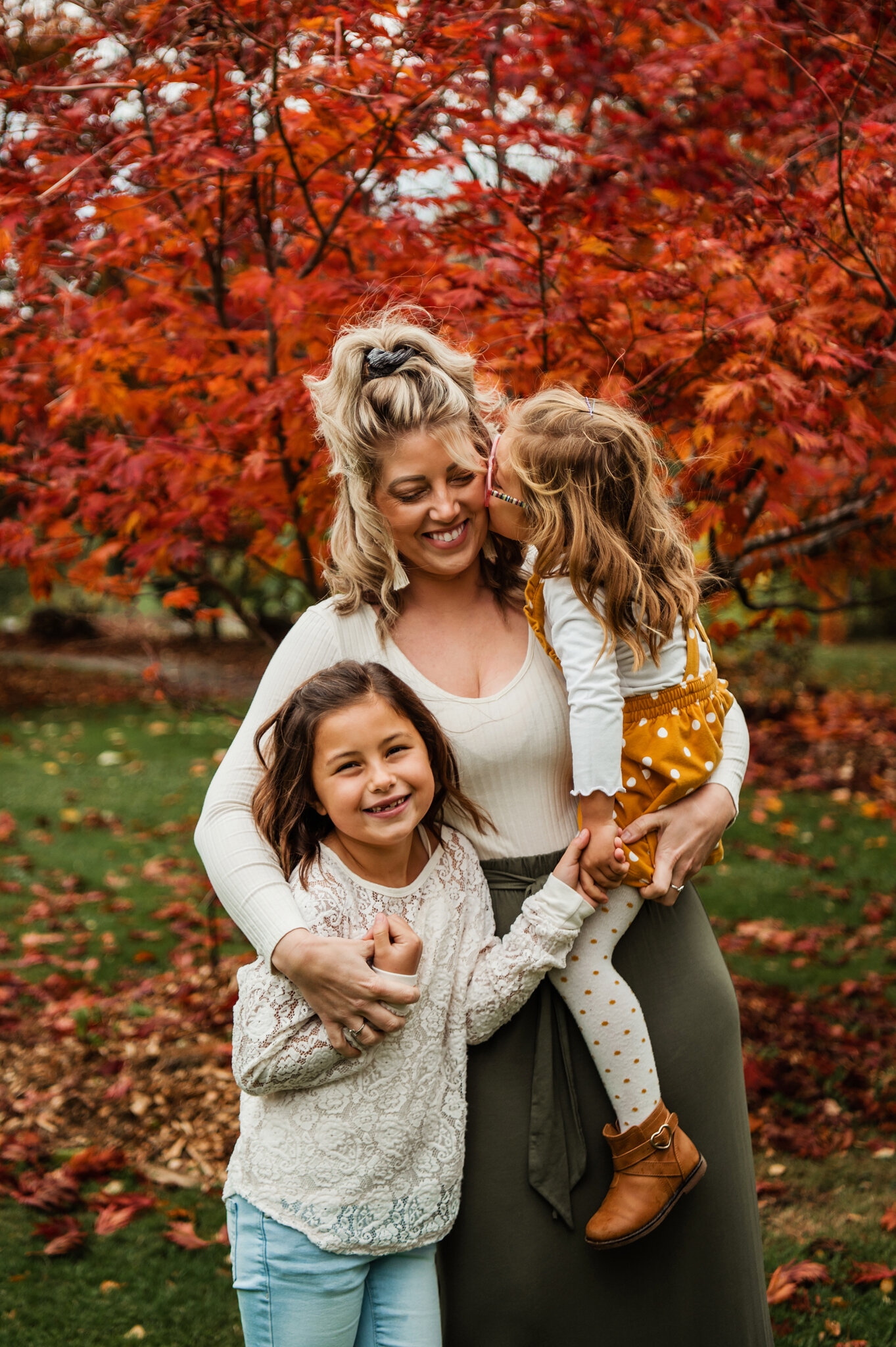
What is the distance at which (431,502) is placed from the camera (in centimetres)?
215

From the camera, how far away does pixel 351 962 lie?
6.09ft

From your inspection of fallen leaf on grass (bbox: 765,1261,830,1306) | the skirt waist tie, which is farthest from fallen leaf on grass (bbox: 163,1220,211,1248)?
the skirt waist tie

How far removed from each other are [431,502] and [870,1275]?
2.75 metres

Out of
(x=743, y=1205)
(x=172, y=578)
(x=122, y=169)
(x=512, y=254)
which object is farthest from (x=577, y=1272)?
(x=172, y=578)

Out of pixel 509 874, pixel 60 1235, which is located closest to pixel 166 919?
pixel 60 1235

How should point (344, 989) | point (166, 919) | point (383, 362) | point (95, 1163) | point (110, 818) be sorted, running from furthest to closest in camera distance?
1. point (110, 818)
2. point (166, 919)
3. point (95, 1163)
4. point (383, 362)
5. point (344, 989)

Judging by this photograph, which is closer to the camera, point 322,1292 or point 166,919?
point 322,1292

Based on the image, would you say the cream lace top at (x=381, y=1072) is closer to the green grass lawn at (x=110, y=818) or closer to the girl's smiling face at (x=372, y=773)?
the girl's smiling face at (x=372, y=773)

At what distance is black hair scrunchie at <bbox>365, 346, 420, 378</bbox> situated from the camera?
7.18ft

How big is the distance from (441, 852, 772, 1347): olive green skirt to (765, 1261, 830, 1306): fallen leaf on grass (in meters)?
1.04

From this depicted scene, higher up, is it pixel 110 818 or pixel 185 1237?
pixel 110 818

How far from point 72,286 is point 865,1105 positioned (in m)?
4.17

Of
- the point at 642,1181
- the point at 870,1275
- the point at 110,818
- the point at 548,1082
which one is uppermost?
the point at 548,1082

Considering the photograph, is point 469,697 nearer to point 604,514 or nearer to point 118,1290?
point 604,514
